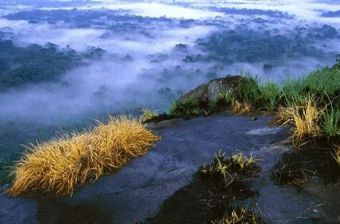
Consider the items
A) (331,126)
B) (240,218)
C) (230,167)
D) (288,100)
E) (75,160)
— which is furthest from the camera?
(288,100)

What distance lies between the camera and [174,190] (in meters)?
7.54

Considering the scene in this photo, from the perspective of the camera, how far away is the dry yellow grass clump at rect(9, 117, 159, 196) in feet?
27.4

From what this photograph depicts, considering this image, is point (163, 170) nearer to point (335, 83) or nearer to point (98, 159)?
point (98, 159)

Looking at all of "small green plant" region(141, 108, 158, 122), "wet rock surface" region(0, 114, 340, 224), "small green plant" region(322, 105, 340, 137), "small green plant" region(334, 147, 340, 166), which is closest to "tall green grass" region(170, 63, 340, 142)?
"small green plant" region(322, 105, 340, 137)

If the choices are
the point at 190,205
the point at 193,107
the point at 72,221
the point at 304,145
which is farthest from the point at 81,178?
the point at 193,107

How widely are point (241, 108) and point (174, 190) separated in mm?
4431

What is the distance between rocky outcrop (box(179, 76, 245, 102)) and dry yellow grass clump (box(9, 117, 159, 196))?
4003 mm

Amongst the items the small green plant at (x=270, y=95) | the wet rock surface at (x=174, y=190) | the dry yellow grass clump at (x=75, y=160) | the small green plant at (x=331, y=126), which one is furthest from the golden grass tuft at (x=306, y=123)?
the dry yellow grass clump at (x=75, y=160)

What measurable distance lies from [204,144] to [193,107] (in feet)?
11.2

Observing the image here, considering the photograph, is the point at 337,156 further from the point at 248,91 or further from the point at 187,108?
the point at 187,108

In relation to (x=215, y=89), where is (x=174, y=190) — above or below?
above

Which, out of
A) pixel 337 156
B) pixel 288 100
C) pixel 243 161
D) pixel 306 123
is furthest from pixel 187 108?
pixel 337 156

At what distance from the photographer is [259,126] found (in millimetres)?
9953

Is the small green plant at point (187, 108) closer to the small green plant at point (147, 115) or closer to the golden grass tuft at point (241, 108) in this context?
the small green plant at point (147, 115)
